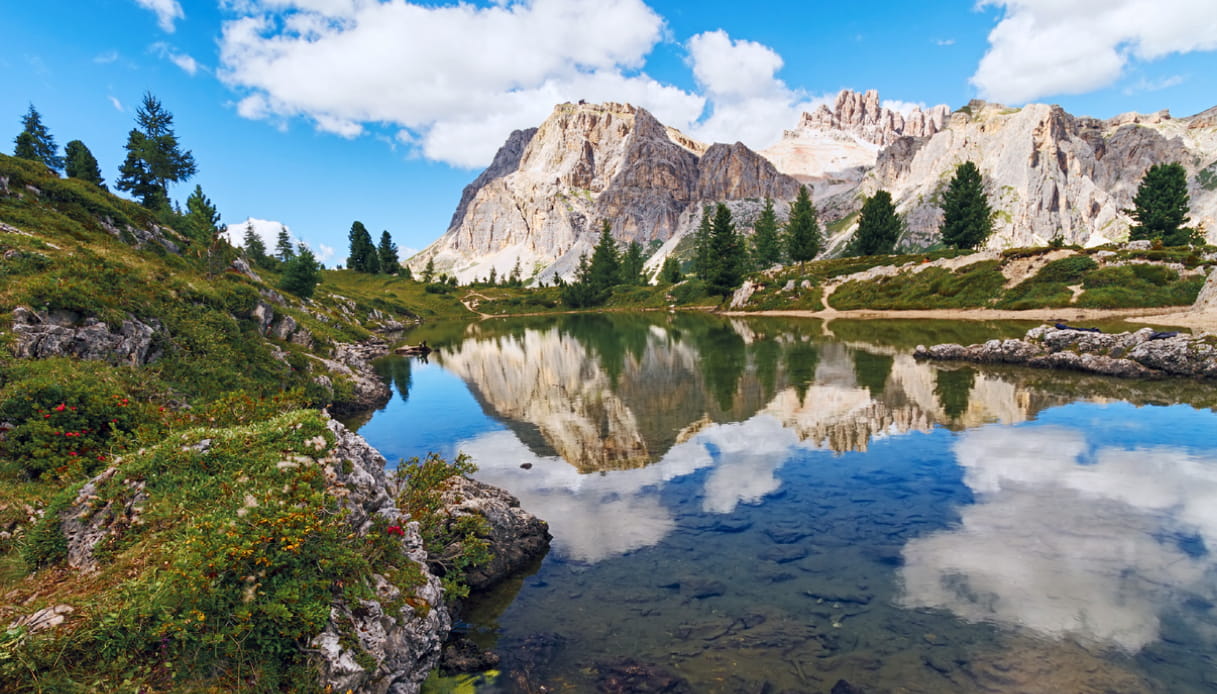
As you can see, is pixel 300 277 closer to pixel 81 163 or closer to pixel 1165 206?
pixel 81 163

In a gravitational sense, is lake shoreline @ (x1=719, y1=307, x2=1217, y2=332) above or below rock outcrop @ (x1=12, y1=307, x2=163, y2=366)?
below

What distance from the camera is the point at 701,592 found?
1235 centimetres

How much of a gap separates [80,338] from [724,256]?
393 feet

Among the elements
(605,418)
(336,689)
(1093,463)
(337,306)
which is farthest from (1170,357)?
(337,306)

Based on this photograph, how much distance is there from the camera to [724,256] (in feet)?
410

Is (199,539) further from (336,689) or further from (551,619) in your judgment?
(551,619)

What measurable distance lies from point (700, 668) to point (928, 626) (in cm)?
510

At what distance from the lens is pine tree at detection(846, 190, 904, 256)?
127312mm

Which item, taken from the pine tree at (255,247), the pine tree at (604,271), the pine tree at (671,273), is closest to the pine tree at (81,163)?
Result: the pine tree at (255,247)

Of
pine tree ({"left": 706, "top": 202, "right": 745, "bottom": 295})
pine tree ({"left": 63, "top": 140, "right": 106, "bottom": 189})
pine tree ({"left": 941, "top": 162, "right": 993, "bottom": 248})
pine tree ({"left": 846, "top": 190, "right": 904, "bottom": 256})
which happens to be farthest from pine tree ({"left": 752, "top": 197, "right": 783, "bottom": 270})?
pine tree ({"left": 63, "top": 140, "right": 106, "bottom": 189})

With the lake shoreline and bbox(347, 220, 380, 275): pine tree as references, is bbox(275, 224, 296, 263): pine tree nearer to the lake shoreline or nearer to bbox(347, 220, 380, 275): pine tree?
bbox(347, 220, 380, 275): pine tree

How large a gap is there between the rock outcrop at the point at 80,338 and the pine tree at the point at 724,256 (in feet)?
381

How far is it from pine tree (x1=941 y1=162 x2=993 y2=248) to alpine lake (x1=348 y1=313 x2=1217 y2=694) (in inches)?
3960

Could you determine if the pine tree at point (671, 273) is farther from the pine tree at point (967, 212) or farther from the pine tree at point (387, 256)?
the pine tree at point (387, 256)
